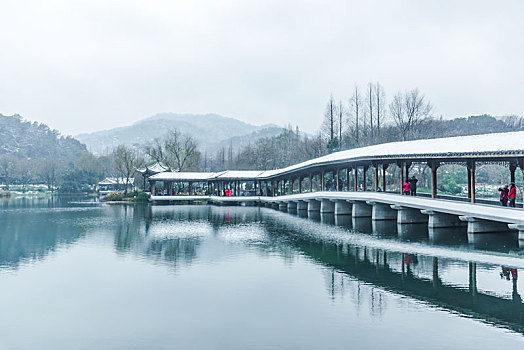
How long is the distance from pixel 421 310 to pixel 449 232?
42.4ft

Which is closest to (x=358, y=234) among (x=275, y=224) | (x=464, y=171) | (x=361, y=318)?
(x=275, y=224)

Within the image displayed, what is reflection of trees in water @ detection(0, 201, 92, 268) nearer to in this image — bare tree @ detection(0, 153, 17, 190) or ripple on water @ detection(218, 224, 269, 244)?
ripple on water @ detection(218, 224, 269, 244)

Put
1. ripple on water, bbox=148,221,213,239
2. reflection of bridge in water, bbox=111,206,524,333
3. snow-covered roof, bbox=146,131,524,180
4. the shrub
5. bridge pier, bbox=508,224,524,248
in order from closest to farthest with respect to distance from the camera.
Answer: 1. reflection of bridge in water, bbox=111,206,524,333
2. bridge pier, bbox=508,224,524,248
3. snow-covered roof, bbox=146,131,524,180
4. ripple on water, bbox=148,221,213,239
5. the shrub

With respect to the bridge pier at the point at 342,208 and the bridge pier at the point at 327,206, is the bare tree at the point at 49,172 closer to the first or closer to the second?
the bridge pier at the point at 327,206

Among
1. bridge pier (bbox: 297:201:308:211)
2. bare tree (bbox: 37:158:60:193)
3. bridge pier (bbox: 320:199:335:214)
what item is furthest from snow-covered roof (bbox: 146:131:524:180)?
bare tree (bbox: 37:158:60:193)

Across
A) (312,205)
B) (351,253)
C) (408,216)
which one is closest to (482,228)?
(408,216)

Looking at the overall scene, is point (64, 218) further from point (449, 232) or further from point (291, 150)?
point (291, 150)

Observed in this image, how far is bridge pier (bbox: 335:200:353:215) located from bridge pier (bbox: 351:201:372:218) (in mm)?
2109

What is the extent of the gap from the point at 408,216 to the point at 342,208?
8.07 meters

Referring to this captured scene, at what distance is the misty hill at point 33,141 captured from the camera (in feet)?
Answer: 460

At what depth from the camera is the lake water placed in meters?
9.23

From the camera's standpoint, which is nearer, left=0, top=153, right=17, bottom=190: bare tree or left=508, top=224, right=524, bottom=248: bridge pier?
left=508, top=224, right=524, bottom=248: bridge pier

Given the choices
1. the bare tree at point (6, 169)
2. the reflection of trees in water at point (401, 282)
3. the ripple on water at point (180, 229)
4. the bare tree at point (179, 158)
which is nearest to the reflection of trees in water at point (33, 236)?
the ripple on water at point (180, 229)

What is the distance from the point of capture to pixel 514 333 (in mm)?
9148
